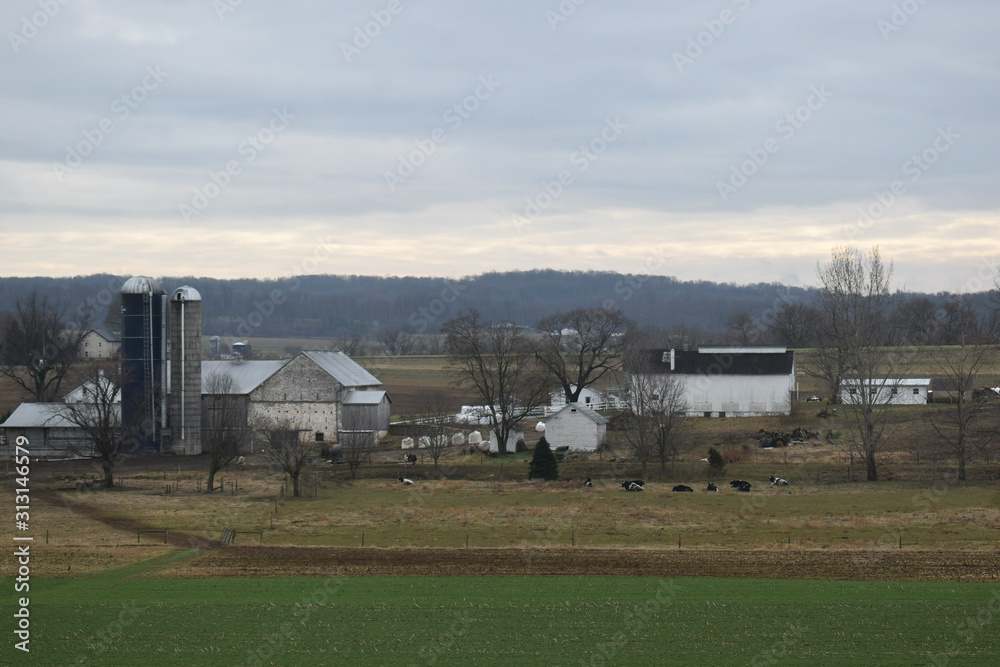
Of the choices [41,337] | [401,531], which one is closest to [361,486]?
[401,531]

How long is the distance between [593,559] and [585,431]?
28.3 meters

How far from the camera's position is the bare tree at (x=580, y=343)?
70.9 metres

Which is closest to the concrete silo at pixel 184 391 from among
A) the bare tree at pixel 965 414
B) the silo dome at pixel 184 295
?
the silo dome at pixel 184 295

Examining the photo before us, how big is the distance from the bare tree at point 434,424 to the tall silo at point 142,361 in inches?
676

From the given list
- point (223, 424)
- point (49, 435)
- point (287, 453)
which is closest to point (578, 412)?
point (287, 453)

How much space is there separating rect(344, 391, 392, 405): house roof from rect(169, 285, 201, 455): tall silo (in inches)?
387

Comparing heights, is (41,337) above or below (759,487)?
above

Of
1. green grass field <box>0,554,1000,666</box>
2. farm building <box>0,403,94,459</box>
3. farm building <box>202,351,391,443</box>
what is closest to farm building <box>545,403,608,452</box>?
farm building <box>202,351,391,443</box>

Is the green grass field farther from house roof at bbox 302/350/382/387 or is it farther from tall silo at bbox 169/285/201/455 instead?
house roof at bbox 302/350/382/387

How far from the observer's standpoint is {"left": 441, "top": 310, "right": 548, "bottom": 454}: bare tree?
5891 centimetres

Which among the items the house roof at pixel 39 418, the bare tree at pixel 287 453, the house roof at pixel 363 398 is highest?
the house roof at pixel 363 398

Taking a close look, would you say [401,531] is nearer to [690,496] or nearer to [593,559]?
[593,559]

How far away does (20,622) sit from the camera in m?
20.9

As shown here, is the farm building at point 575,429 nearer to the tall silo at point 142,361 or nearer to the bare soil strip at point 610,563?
the tall silo at point 142,361
